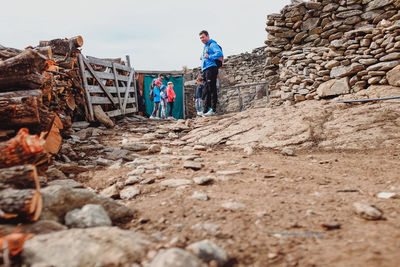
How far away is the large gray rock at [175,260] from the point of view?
0.93m

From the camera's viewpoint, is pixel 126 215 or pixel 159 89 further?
pixel 159 89

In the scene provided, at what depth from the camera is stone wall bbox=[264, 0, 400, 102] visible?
4386 millimetres

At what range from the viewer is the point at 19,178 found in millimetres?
1387

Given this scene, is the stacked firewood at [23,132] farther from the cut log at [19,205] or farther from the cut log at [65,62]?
the cut log at [65,62]

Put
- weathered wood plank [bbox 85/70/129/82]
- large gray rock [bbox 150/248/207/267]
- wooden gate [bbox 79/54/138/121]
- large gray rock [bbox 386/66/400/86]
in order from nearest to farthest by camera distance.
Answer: large gray rock [bbox 150/248/207/267]
large gray rock [bbox 386/66/400/86]
wooden gate [bbox 79/54/138/121]
weathered wood plank [bbox 85/70/129/82]

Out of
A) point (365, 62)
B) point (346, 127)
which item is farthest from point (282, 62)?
point (346, 127)

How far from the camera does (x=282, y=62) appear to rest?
242 inches

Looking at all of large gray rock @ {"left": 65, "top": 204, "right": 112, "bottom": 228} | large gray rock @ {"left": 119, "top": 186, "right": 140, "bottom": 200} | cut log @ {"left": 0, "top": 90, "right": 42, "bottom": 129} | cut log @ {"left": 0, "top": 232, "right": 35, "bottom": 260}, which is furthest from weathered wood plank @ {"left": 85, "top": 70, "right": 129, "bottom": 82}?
cut log @ {"left": 0, "top": 232, "right": 35, "bottom": 260}

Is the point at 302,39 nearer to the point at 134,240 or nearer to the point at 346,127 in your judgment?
the point at 346,127

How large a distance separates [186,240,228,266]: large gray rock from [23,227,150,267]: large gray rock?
0.79 ft

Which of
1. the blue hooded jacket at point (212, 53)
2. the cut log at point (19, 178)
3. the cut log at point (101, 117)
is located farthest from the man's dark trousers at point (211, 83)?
the cut log at point (19, 178)

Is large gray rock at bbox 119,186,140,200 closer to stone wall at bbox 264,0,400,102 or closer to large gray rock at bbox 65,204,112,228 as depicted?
large gray rock at bbox 65,204,112,228

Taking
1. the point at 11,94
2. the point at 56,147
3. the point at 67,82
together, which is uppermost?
the point at 67,82

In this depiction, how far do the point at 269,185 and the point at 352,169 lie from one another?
1052 mm
